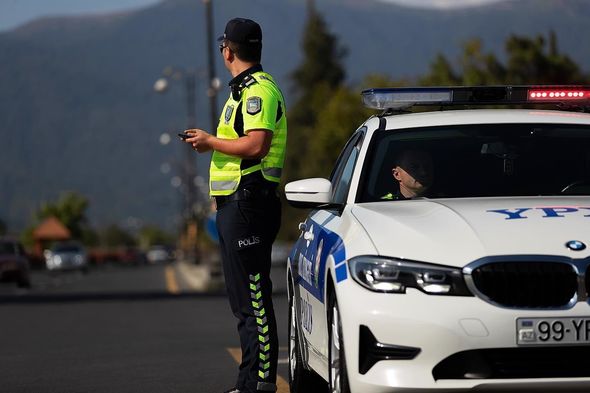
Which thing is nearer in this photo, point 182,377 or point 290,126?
point 182,377

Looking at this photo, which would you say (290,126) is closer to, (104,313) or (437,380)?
(104,313)

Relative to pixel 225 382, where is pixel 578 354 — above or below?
above

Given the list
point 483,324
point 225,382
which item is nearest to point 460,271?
point 483,324

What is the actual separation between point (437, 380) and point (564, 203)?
128 centimetres

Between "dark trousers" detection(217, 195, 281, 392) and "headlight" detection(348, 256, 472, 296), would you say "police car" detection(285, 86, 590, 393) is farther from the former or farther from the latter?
"dark trousers" detection(217, 195, 281, 392)

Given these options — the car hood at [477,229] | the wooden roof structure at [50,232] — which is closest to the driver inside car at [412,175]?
the car hood at [477,229]

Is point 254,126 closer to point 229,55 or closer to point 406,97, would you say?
point 229,55

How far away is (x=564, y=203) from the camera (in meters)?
7.96

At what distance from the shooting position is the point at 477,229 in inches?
294

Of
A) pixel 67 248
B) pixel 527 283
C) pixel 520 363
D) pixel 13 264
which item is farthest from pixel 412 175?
pixel 67 248

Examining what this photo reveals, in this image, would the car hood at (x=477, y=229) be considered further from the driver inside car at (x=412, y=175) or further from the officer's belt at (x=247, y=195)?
the officer's belt at (x=247, y=195)

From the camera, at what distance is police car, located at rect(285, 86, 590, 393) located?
23.3ft

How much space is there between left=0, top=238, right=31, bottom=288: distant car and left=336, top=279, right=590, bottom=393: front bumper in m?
35.1

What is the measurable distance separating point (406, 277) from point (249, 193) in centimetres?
202
